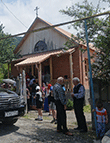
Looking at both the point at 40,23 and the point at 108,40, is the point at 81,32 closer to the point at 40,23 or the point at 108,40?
the point at 108,40

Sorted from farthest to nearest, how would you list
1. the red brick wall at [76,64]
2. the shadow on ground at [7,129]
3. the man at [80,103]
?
the red brick wall at [76,64]
the man at [80,103]
the shadow on ground at [7,129]

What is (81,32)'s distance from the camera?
23.1 ft

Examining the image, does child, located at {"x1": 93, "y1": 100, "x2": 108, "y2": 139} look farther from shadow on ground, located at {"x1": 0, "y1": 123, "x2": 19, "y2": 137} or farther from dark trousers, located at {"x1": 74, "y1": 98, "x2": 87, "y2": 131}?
shadow on ground, located at {"x1": 0, "y1": 123, "x2": 19, "y2": 137}

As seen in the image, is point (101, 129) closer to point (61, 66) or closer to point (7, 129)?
point (7, 129)

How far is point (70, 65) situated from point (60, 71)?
175cm

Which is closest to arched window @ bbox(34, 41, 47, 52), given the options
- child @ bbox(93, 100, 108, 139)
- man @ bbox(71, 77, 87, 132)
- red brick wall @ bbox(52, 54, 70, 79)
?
red brick wall @ bbox(52, 54, 70, 79)

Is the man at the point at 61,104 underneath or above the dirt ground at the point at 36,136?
above

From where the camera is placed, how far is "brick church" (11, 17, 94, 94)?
42.4ft

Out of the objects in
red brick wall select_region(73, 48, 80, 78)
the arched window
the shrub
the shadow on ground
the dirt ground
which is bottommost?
the dirt ground

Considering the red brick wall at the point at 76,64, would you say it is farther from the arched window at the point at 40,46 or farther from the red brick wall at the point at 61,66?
the arched window at the point at 40,46

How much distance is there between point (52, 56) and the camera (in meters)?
13.7

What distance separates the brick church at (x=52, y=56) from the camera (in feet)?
42.4

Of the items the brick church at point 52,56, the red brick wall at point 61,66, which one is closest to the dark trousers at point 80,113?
the brick church at point 52,56

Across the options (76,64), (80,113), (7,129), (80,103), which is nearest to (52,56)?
(76,64)
